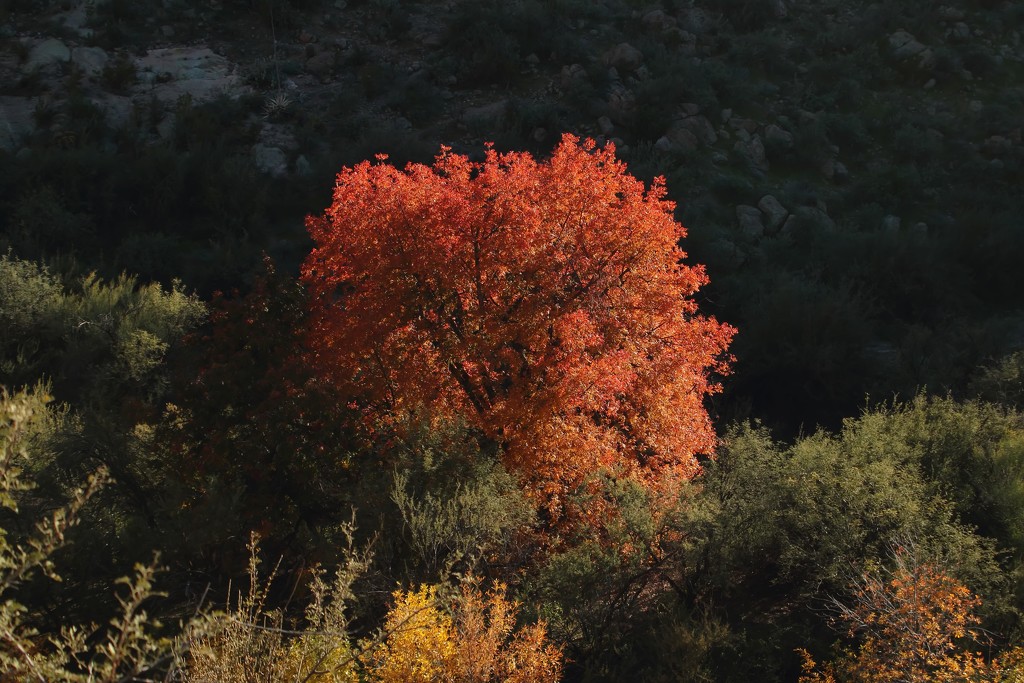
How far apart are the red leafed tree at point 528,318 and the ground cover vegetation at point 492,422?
7 centimetres

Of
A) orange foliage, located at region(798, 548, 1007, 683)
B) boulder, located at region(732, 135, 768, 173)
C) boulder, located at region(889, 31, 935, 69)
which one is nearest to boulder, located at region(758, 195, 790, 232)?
boulder, located at region(732, 135, 768, 173)

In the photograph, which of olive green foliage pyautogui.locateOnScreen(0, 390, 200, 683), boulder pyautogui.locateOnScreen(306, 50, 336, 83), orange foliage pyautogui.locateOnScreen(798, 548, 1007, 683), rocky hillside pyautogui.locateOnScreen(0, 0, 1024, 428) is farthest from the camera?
boulder pyautogui.locateOnScreen(306, 50, 336, 83)

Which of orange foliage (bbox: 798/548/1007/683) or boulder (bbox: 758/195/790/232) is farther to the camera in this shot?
boulder (bbox: 758/195/790/232)

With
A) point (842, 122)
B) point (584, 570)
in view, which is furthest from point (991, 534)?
point (842, 122)

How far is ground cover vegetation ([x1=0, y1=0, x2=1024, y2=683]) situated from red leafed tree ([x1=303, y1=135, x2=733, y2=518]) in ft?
0.24

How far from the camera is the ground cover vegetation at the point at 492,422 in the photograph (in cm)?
1095

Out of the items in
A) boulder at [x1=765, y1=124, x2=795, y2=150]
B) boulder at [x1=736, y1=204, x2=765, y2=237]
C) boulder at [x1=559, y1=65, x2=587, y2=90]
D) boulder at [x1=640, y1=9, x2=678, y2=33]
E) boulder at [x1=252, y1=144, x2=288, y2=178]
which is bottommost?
boulder at [x1=252, y1=144, x2=288, y2=178]

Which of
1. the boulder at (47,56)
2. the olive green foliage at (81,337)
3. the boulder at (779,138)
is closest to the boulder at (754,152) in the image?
the boulder at (779,138)

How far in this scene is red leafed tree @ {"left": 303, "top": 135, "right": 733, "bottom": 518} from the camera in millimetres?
15844

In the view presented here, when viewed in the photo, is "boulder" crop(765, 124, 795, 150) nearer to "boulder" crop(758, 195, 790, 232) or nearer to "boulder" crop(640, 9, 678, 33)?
"boulder" crop(758, 195, 790, 232)

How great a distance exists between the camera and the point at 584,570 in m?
12.6

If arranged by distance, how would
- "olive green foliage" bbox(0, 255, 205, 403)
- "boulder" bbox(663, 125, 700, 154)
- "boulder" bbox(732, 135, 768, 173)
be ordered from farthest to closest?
"boulder" bbox(732, 135, 768, 173) < "boulder" bbox(663, 125, 700, 154) < "olive green foliage" bbox(0, 255, 205, 403)

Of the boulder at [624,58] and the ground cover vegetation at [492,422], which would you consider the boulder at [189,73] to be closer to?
the ground cover vegetation at [492,422]

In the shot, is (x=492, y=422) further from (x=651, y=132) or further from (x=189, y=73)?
(x=189, y=73)
